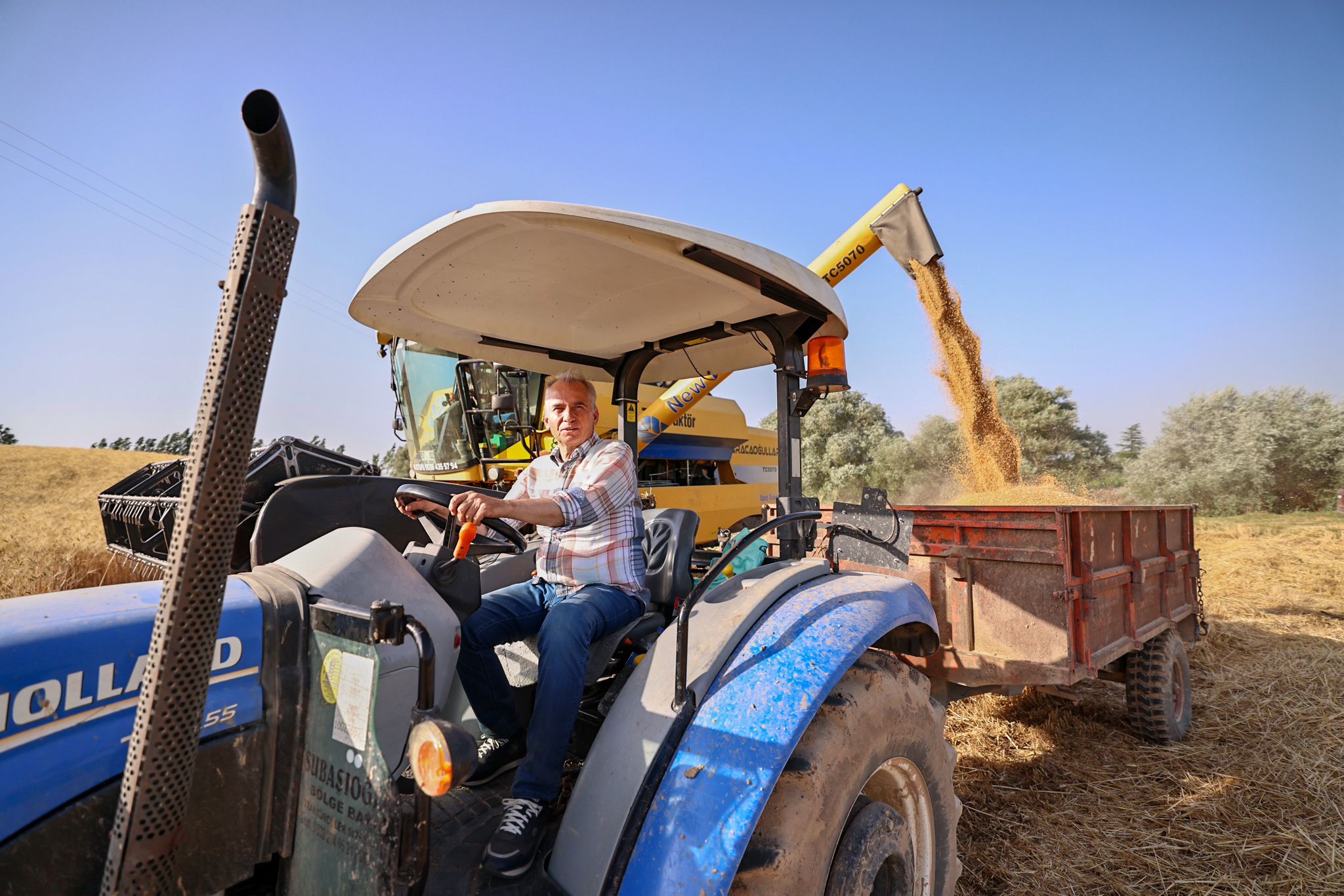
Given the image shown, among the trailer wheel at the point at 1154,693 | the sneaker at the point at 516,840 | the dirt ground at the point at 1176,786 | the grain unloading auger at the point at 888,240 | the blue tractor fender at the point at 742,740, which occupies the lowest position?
the dirt ground at the point at 1176,786

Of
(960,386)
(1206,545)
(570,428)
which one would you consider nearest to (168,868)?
(570,428)

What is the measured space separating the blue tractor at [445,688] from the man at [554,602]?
0.30ft

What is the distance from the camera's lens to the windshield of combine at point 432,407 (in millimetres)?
7496

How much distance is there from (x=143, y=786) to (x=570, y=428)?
1624mm

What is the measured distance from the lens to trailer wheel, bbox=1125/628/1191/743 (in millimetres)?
3734

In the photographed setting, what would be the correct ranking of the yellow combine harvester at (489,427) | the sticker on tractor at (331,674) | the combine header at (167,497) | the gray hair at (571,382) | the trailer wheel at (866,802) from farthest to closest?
the yellow combine harvester at (489,427) → the combine header at (167,497) → the gray hair at (571,382) → the trailer wheel at (866,802) → the sticker on tractor at (331,674)

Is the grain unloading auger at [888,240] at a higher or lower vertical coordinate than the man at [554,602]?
higher

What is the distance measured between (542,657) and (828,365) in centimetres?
143

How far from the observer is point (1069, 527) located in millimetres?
3104

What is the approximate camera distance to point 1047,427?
21375 mm

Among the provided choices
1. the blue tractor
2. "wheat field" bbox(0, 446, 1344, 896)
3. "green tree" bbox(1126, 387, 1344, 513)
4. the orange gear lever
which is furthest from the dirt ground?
"green tree" bbox(1126, 387, 1344, 513)

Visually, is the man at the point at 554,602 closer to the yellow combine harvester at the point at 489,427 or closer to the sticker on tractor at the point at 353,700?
the sticker on tractor at the point at 353,700

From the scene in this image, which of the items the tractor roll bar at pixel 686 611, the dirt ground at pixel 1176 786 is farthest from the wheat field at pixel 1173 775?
the tractor roll bar at pixel 686 611

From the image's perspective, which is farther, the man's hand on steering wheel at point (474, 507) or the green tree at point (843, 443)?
the green tree at point (843, 443)
